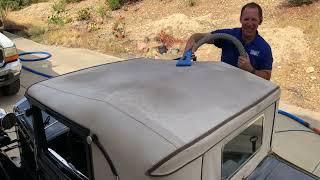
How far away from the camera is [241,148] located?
7.18ft

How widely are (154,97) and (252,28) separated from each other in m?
1.95

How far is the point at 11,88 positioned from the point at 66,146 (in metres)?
4.85

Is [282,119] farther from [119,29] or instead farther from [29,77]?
[119,29]

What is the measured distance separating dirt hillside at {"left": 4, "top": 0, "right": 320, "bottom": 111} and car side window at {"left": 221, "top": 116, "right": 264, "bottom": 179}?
4539 millimetres

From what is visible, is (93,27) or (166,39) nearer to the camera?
(166,39)

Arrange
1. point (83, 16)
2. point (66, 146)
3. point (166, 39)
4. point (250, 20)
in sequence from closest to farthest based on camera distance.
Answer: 1. point (66, 146)
2. point (250, 20)
3. point (166, 39)
4. point (83, 16)

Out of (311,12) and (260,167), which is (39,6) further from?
(260,167)

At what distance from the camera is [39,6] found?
1702 centimetres

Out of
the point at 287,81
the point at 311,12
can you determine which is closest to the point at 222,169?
the point at 287,81

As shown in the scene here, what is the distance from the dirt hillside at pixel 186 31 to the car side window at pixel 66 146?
15.8ft

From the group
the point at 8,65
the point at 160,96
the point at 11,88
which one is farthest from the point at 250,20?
the point at 11,88

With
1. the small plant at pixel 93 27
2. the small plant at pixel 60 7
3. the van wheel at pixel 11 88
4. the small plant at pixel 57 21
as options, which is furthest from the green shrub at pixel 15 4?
the van wheel at pixel 11 88

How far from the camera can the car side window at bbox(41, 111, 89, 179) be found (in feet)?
7.73

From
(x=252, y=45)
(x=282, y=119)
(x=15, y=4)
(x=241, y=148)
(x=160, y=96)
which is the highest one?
(x=160, y=96)
